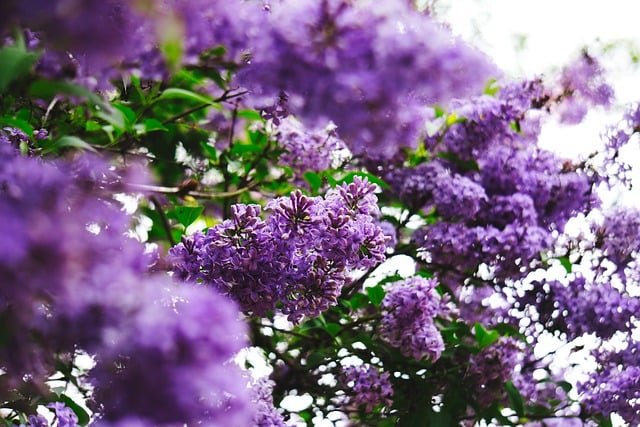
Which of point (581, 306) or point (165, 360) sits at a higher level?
point (581, 306)

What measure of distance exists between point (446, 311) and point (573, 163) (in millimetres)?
900

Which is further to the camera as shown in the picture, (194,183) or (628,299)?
(628,299)

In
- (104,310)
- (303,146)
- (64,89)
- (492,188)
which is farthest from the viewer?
(492,188)

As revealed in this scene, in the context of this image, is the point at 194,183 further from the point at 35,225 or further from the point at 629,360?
the point at 629,360

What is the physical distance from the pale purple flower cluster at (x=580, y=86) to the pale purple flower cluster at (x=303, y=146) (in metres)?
0.97

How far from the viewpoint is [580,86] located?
3.22m

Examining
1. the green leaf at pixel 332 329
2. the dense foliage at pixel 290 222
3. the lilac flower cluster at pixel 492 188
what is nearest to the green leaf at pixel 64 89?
the dense foliage at pixel 290 222

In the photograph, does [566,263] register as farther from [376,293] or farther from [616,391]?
[376,293]

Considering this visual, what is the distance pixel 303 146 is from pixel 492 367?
3.36ft

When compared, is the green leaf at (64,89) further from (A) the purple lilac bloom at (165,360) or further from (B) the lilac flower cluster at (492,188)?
(B) the lilac flower cluster at (492,188)

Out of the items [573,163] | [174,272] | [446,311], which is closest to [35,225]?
[174,272]

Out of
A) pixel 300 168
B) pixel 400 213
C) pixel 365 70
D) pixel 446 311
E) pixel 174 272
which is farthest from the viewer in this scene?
pixel 400 213

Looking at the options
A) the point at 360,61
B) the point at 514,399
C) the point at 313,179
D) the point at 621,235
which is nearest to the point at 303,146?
the point at 313,179

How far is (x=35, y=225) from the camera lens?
2.28 feet
